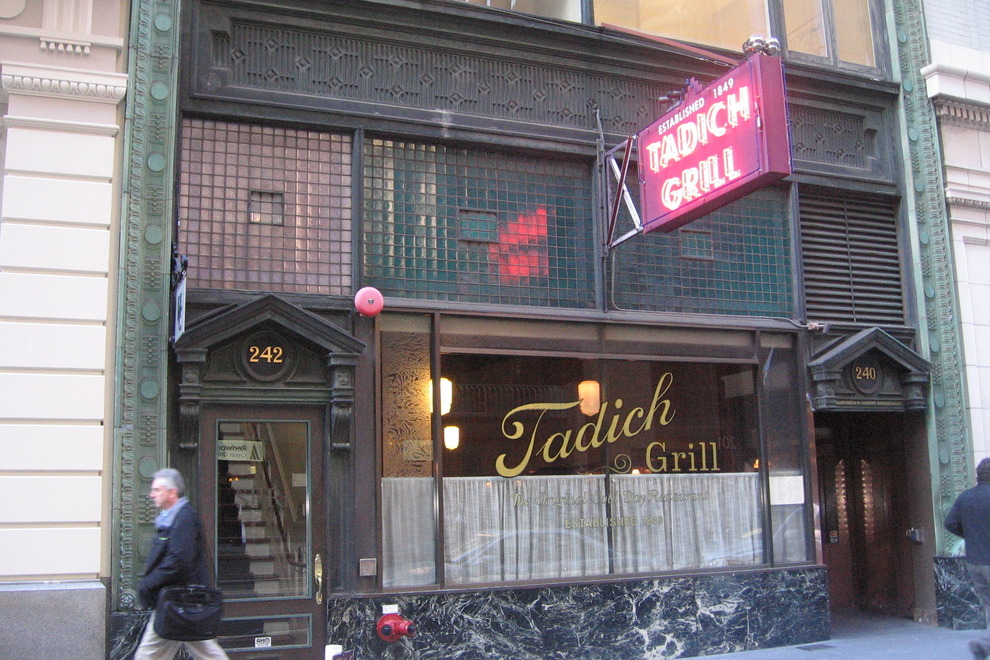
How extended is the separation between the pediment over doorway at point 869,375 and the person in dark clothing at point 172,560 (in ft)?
24.0

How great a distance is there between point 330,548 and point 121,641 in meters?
1.91

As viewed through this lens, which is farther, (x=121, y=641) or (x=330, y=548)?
(x=330, y=548)

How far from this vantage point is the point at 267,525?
8617 millimetres

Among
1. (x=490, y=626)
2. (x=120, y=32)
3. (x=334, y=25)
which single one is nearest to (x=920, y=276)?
(x=490, y=626)

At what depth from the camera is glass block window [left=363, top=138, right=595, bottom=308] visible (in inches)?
376

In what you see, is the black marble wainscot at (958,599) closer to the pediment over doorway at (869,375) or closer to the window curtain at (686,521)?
the pediment over doorway at (869,375)

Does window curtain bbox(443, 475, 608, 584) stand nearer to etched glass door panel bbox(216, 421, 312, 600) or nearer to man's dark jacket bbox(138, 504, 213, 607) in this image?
etched glass door panel bbox(216, 421, 312, 600)

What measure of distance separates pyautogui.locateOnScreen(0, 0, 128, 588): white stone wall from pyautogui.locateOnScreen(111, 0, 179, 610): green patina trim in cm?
11

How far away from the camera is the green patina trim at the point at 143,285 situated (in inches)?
314

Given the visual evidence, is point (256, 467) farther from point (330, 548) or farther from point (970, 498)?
point (970, 498)

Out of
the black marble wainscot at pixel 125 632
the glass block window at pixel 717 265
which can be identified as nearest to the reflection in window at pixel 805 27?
the glass block window at pixel 717 265

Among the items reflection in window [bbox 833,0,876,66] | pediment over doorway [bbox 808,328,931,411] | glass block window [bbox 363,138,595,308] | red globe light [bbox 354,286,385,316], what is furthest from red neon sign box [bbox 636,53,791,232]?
reflection in window [bbox 833,0,876,66]

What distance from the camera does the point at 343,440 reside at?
28.7 feet

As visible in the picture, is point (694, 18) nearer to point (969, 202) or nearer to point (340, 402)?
point (969, 202)
